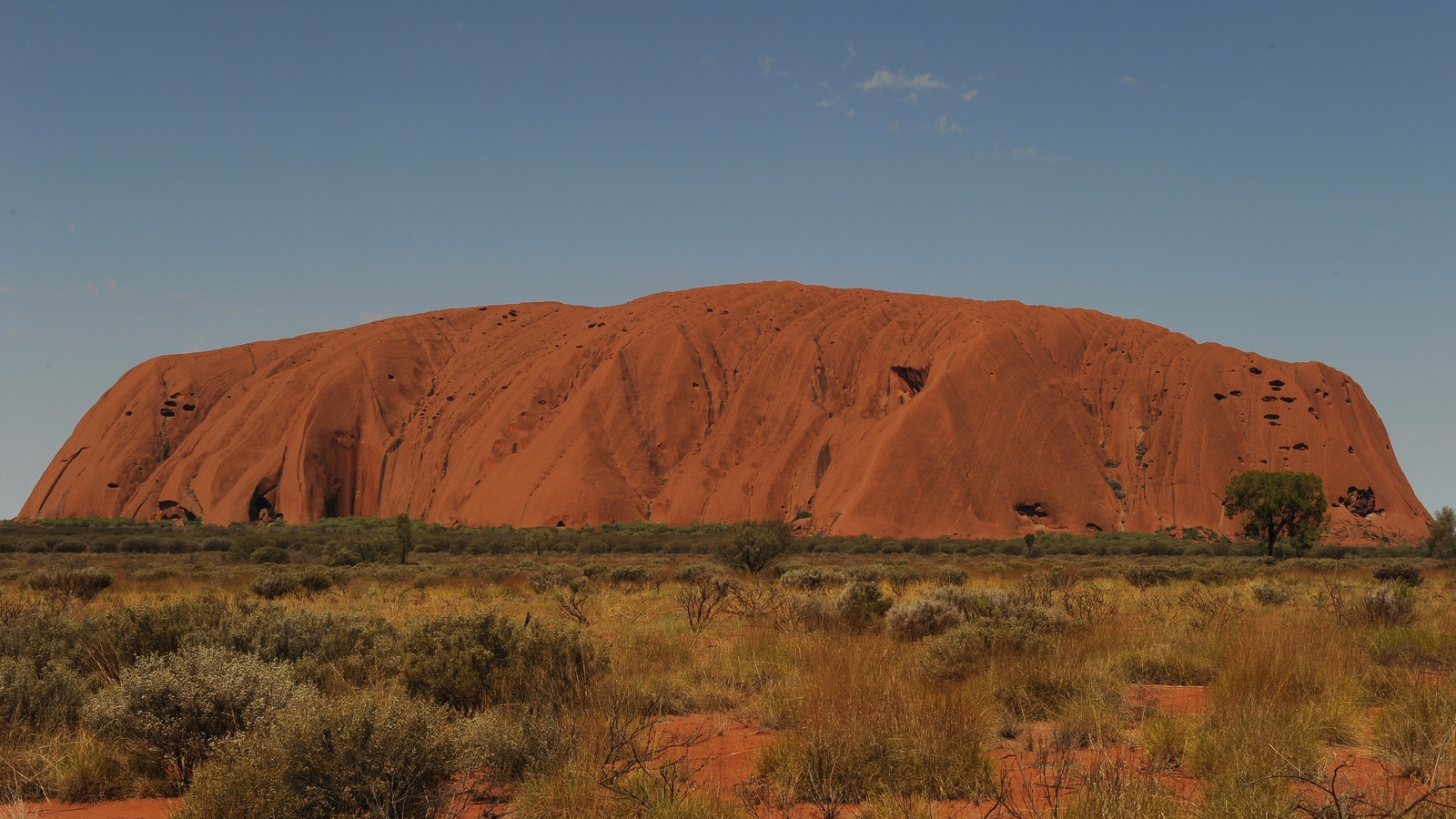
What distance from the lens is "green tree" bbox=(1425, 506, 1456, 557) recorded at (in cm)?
3749

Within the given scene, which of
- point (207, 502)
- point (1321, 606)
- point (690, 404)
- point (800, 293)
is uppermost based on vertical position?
point (800, 293)

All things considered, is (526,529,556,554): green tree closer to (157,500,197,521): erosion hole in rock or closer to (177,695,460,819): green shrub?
(177,695,460,819): green shrub

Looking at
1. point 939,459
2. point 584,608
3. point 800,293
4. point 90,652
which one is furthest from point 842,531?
point 90,652

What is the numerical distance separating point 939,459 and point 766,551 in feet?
127

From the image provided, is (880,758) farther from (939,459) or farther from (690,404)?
(690,404)

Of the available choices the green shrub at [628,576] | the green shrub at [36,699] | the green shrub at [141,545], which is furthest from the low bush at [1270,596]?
the green shrub at [141,545]

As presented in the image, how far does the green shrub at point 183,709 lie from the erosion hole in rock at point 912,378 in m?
63.8

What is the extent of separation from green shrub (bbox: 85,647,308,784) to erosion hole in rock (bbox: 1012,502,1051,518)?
59183 mm

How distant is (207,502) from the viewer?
7144 cm

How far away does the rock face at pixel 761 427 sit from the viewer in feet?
203

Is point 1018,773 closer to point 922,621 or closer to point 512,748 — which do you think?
point 512,748

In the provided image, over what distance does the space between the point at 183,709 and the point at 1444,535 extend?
1963 inches

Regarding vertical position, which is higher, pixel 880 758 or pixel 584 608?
pixel 880 758

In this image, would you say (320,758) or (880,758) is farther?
(880,758)
